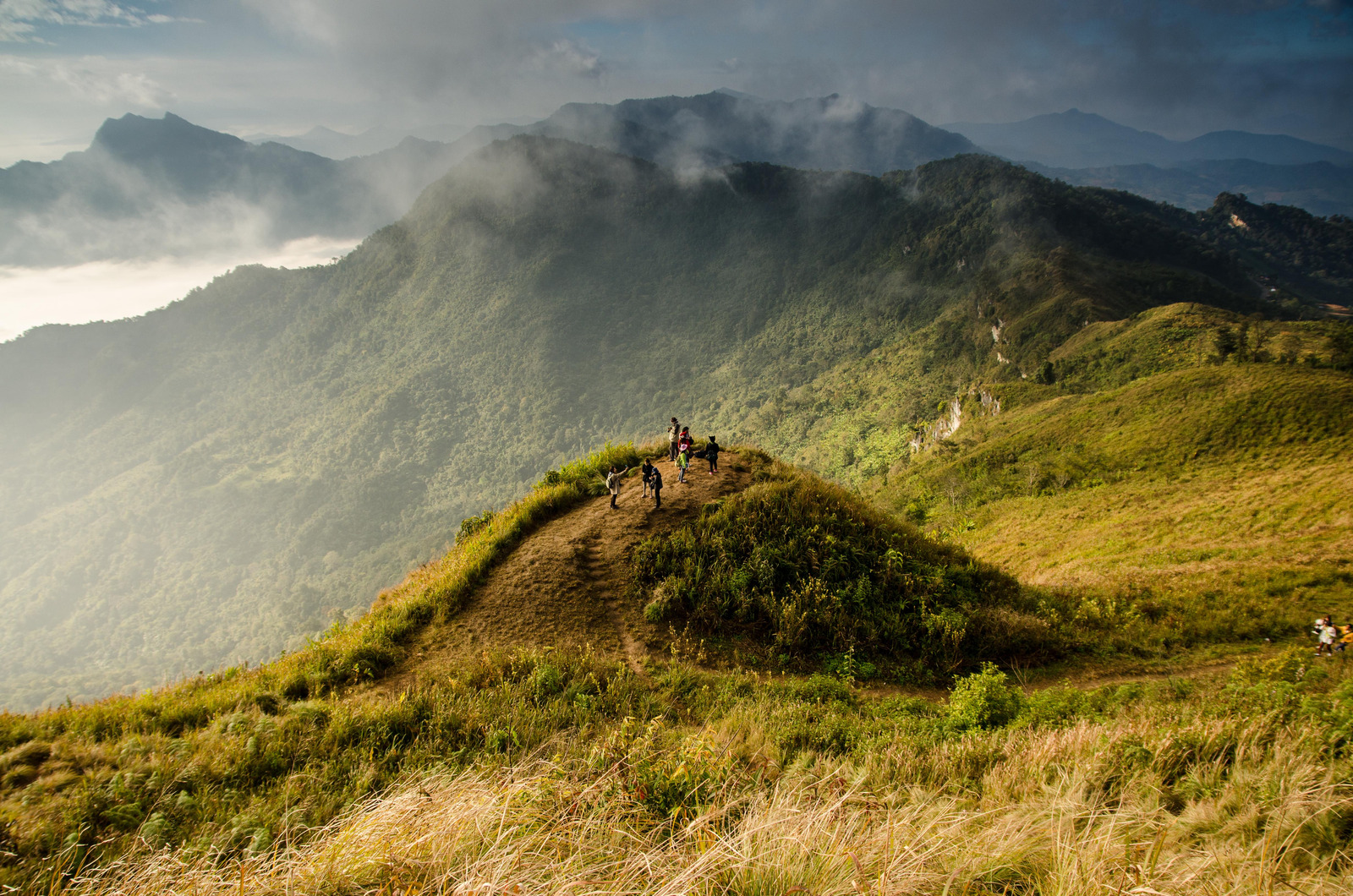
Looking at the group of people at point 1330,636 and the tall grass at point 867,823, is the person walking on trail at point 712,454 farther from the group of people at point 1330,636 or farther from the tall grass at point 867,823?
the group of people at point 1330,636

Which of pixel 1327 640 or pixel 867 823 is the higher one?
pixel 867 823

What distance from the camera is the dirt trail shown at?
7973mm

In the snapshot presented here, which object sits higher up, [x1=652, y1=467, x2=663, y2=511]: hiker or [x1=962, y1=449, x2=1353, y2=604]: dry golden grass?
[x1=652, y1=467, x2=663, y2=511]: hiker

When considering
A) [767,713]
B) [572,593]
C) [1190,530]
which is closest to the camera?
[767,713]

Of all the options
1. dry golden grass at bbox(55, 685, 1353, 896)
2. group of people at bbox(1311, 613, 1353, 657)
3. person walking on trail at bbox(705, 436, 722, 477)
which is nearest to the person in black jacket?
person walking on trail at bbox(705, 436, 722, 477)

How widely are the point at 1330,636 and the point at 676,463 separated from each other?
1293cm

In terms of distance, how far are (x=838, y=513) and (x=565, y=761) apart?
26.5 feet

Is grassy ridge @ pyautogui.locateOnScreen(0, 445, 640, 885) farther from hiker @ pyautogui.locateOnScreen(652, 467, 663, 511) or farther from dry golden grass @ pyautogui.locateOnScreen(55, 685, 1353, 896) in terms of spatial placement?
hiker @ pyautogui.locateOnScreen(652, 467, 663, 511)

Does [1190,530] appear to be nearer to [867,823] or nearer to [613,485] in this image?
[613,485]

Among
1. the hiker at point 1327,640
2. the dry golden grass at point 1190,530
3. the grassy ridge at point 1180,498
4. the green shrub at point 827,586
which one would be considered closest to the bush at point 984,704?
the green shrub at point 827,586

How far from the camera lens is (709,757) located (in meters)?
4.36

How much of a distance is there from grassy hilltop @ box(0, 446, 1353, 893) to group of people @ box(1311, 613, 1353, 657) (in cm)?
97

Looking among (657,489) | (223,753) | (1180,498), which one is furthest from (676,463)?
(1180,498)

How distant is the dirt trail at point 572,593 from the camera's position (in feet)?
26.2
